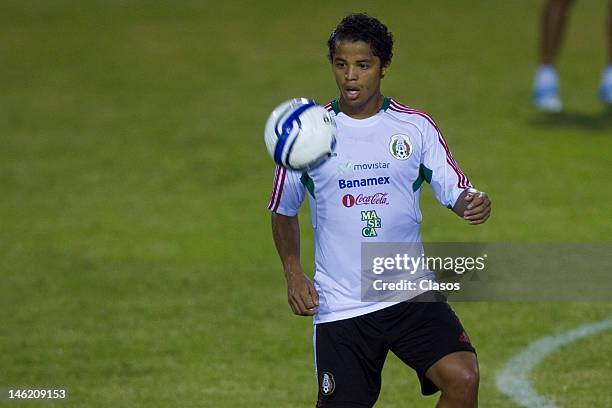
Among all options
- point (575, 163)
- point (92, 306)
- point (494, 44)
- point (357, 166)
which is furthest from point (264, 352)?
point (494, 44)

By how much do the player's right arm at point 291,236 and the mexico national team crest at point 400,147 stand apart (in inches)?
19.0

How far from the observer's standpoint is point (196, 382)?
8.70 m

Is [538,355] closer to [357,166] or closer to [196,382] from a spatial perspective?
[196,382]

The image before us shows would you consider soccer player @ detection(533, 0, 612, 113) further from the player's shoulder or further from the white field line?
the player's shoulder

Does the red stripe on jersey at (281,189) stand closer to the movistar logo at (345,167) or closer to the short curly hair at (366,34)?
the movistar logo at (345,167)

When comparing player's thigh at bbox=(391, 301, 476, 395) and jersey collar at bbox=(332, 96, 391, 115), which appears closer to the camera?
player's thigh at bbox=(391, 301, 476, 395)

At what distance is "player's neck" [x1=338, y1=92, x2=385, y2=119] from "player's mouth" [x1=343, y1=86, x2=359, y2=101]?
79 mm

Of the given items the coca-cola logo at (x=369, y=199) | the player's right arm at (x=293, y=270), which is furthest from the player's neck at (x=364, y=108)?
the player's right arm at (x=293, y=270)

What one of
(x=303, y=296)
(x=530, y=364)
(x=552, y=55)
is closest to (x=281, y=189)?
(x=303, y=296)

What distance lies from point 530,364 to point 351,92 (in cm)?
330

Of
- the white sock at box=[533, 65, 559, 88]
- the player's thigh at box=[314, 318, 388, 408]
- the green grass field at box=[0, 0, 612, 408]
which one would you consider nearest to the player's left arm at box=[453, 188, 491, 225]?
the player's thigh at box=[314, 318, 388, 408]

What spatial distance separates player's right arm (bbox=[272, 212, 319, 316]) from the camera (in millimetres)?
6316

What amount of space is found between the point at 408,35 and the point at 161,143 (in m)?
5.78

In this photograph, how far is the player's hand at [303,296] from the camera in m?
6.31
